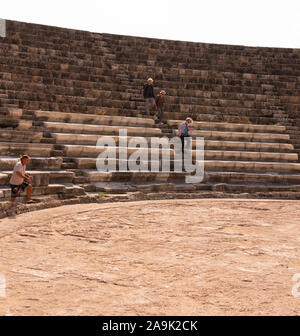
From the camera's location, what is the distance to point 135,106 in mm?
13602

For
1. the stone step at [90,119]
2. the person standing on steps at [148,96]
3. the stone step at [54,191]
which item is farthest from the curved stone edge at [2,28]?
the stone step at [54,191]

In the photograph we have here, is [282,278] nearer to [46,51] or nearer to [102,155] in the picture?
[102,155]

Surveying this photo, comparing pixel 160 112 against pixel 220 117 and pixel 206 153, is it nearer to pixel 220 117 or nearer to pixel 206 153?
pixel 206 153

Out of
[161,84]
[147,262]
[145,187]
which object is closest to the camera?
[147,262]

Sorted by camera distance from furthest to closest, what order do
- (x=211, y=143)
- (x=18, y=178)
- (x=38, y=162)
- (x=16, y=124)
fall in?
1. (x=211, y=143)
2. (x=16, y=124)
3. (x=38, y=162)
4. (x=18, y=178)

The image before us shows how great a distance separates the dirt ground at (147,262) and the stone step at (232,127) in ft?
18.0

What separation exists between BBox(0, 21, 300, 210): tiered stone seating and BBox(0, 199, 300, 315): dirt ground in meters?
1.96

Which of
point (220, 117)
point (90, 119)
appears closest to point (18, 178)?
point (90, 119)

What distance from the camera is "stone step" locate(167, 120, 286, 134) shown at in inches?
522

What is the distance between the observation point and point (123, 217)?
7.51m

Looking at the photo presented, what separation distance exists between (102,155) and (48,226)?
429 cm

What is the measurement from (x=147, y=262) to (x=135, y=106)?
9140 mm

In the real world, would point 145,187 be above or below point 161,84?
below

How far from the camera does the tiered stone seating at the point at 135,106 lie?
398 inches
